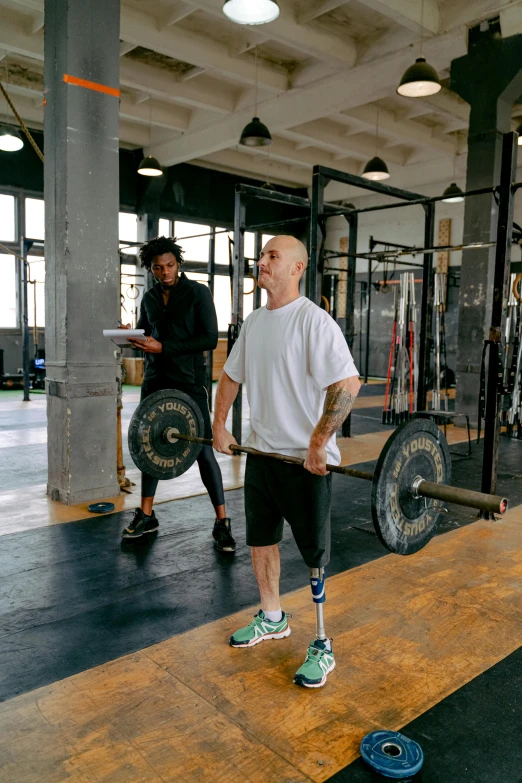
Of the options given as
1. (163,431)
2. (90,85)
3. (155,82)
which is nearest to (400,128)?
(155,82)

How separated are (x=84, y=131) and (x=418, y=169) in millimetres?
9219

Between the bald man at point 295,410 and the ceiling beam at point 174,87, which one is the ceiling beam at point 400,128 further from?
the bald man at point 295,410

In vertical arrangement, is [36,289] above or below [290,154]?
below

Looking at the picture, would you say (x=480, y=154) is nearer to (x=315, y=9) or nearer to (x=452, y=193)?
(x=315, y=9)

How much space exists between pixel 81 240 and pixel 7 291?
7.24 m

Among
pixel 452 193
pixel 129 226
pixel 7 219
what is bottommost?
pixel 452 193

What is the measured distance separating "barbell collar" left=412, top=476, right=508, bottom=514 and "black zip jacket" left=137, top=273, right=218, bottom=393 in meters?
1.28

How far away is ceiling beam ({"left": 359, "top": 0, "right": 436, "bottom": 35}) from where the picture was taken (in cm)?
548

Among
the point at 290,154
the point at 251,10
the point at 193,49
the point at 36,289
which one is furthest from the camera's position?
the point at 290,154

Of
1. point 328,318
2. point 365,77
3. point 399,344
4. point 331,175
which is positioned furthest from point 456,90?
point 328,318

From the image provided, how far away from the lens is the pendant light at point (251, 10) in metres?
3.86

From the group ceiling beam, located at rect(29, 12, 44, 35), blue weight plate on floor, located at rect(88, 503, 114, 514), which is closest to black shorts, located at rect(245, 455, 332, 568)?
blue weight plate on floor, located at rect(88, 503, 114, 514)

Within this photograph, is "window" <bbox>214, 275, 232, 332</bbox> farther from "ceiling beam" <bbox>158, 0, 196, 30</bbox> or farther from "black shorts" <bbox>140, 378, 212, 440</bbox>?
"black shorts" <bbox>140, 378, 212, 440</bbox>

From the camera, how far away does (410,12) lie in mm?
5664
